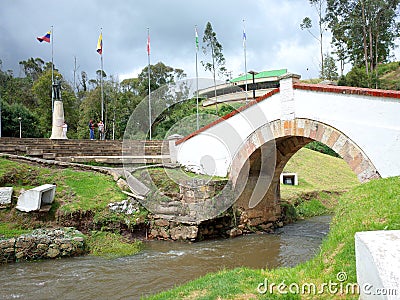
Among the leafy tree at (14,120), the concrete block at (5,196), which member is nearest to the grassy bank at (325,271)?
the concrete block at (5,196)

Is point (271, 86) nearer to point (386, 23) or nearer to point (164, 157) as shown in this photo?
point (386, 23)

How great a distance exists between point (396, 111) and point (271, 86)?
31185 millimetres

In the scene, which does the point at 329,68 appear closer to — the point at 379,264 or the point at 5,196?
the point at 5,196

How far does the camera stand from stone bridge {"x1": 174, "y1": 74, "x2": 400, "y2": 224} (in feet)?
24.6

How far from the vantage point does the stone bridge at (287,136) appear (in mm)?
7484

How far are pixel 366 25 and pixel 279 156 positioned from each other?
2236 centimetres

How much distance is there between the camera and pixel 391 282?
228 centimetres

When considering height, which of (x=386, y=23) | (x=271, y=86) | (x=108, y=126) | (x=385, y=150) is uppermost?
(x=386, y=23)

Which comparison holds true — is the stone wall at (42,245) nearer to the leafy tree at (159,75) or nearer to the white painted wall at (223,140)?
the white painted wall at (223,140)

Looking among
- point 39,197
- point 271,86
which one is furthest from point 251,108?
point 271,86

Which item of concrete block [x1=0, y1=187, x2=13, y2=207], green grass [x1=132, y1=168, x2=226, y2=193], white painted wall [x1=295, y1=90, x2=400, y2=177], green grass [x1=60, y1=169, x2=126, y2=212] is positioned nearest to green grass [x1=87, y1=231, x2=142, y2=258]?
green grass [x1=60, y1=169, x2=126, y2=212]

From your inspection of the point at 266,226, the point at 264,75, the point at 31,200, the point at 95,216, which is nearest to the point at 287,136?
the point at 266,226

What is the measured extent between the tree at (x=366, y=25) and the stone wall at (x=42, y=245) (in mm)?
24376

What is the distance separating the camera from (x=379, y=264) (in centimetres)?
239
